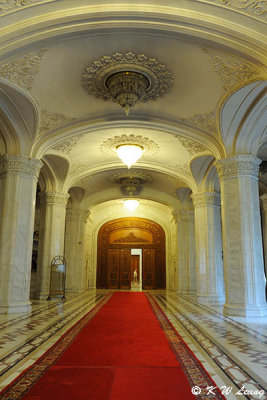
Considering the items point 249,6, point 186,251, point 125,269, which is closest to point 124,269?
point 125,269

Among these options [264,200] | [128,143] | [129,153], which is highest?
[128,143]

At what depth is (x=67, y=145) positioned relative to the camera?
31.8 feet

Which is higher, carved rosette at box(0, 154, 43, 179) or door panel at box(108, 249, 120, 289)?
carved rosette at box(0, 154, 43, 179)

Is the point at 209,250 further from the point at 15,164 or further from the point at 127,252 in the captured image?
the point at 127,252

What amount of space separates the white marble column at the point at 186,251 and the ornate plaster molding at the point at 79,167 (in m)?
5.32

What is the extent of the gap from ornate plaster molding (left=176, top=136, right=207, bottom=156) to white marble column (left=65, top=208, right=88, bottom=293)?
7.06 meters

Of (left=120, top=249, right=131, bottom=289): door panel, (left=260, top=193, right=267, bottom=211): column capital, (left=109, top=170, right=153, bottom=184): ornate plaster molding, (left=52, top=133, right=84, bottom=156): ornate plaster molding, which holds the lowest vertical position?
(left=120, top=249, right=131, bottom=289): door panel

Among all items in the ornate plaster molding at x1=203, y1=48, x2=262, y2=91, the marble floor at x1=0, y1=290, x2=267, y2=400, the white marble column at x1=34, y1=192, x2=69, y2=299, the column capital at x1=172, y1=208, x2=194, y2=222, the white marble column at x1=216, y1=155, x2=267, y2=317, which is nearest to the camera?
the marble floor at x1=0, y1=290, x2=267, y2=400

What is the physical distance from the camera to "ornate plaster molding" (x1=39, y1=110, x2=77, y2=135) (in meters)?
7.62

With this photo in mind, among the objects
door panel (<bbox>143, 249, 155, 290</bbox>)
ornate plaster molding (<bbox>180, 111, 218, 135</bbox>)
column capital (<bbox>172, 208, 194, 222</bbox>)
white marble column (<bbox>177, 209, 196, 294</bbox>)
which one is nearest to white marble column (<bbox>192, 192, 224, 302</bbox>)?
white marble column (<bbox>177, 209, 196, 294</bbox>)

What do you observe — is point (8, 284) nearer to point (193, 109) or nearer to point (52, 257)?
point (52, 257)

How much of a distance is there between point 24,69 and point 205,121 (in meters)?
4.05

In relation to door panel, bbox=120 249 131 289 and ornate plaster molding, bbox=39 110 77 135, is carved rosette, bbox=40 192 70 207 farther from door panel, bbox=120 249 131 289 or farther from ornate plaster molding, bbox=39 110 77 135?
door panel, bbox=120 249 131 289

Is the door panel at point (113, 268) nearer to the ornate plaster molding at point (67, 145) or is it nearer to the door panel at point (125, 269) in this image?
the door panel at point (125, 269)
